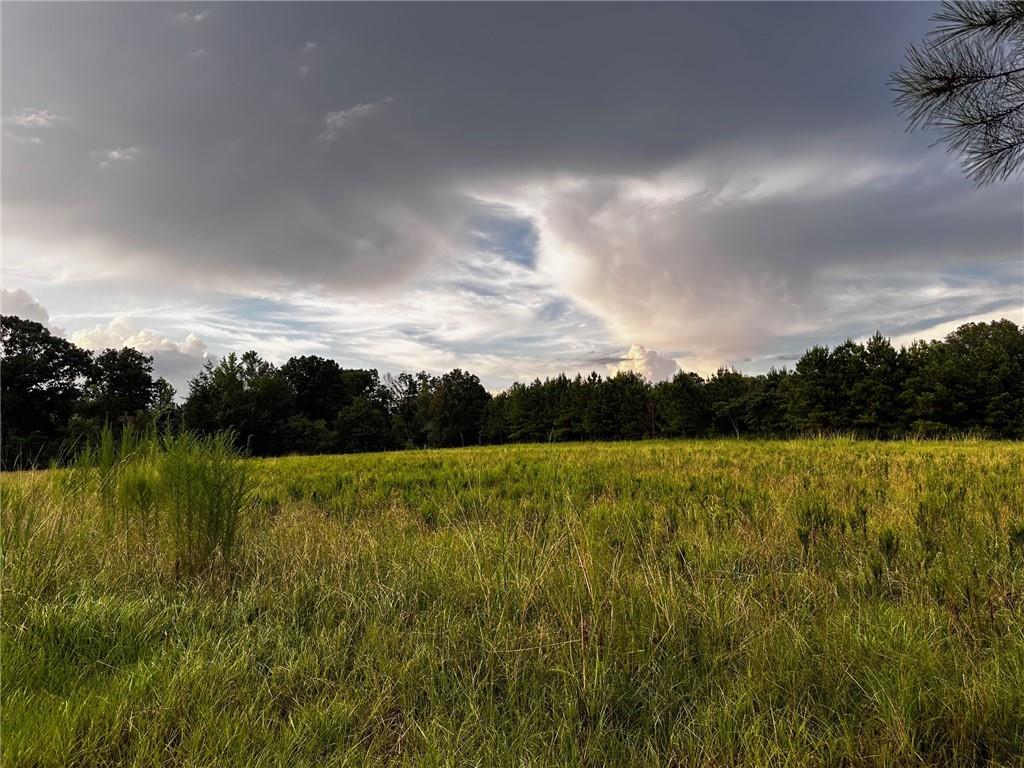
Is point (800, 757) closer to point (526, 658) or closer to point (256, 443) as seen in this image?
point (526, 658)

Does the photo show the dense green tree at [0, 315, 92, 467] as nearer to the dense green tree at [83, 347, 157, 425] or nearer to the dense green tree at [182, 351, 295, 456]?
the dense green tree at [83, 347, 157, 425]

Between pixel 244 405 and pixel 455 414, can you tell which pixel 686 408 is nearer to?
pixel 455 414

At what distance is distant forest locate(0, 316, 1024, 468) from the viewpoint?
3497 cm

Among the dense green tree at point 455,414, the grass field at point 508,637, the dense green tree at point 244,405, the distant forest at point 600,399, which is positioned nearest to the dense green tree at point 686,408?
the distant forest at point 600,399

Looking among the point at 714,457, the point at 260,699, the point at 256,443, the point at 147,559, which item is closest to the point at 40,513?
the point at 147,559

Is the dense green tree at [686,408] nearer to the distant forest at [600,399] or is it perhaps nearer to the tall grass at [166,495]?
the distant forest at [600,399]

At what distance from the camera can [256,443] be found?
147 ft

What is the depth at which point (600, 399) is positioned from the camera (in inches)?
2279

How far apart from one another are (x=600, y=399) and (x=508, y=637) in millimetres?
56359

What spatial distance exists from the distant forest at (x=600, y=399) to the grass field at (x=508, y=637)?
18634mm

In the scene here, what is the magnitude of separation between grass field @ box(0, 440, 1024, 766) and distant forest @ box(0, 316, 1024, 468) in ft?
61.1

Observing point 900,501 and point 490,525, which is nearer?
point 490,525

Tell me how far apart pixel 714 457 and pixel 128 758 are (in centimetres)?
1228

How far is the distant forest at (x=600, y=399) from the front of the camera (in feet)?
115
